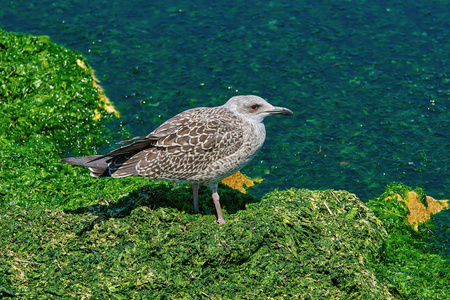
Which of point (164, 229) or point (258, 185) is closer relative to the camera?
point (164, 229)

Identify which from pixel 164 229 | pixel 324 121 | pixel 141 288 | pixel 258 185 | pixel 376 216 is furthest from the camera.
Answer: pixel 324 121

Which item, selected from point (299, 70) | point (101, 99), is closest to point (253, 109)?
point (299, 70)

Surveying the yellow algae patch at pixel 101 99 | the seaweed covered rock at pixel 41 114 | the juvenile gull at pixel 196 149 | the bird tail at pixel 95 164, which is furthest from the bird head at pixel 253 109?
the yellow algae patch at pixel 101 99

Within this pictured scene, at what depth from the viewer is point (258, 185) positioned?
916cm

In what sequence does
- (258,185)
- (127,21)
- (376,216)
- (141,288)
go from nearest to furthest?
(141,288), (376,216), (258,185), (127,21)

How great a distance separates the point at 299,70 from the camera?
11422 mm

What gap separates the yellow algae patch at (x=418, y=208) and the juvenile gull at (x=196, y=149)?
7.94ft

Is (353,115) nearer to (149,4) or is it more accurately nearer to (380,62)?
(380,62)

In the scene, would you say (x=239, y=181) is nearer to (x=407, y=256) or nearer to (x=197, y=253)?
(x=197, y=253)

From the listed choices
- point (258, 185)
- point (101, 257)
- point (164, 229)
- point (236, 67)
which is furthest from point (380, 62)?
point (101, 257)

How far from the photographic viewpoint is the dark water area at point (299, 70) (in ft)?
31.2

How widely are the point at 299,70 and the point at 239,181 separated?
11.4ft

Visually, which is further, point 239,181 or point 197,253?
point 239,181

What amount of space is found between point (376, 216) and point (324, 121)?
2933mm
